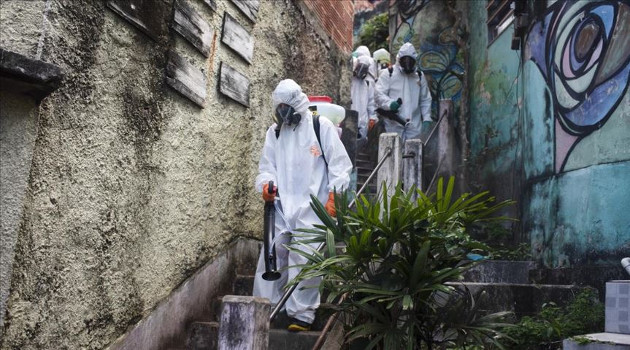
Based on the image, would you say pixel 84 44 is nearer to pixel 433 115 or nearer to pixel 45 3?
pixel 45 3

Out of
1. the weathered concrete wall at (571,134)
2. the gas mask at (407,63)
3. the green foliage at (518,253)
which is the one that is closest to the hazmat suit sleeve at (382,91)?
the gas mask at (407,63)

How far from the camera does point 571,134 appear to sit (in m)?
6.37

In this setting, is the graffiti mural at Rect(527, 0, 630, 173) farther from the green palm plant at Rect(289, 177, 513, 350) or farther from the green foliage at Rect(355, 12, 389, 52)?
the green foliage at Rect(355, 12, 389, 52)

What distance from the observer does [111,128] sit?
162 inches

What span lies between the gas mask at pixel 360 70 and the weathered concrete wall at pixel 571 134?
7.23 feet

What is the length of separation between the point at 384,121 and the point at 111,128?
6299mm

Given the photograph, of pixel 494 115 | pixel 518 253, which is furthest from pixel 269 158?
pixel 494 115

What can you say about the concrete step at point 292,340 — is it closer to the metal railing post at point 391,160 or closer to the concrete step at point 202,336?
the concrete step at point 202,336

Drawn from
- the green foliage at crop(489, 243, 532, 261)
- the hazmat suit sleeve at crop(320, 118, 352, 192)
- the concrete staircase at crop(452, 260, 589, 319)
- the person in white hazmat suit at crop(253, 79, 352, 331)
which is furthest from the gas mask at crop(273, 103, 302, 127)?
the green foliage at crop(489, 243, 532, 261)

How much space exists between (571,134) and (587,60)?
0.71 metres

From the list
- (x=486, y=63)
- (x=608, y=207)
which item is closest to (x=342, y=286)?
(x=608, y=207)

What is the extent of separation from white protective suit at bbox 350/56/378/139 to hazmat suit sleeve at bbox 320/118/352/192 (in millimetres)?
4808

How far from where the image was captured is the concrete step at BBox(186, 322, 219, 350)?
16.0 feet

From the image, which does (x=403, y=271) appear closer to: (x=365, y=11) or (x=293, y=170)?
(x=293, y=170)
